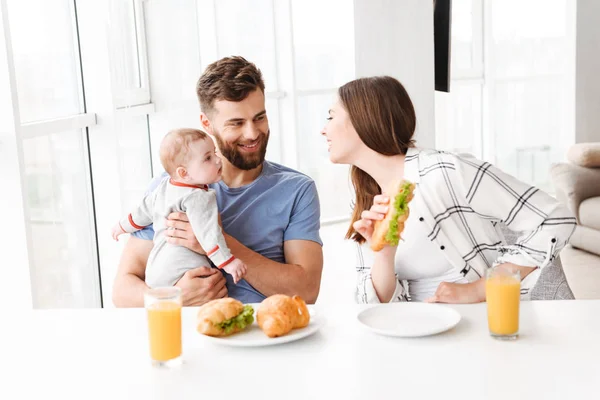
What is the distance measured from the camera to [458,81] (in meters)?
7.09

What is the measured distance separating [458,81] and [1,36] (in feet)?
17.5

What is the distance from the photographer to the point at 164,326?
1.43 meters

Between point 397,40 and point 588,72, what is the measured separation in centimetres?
304

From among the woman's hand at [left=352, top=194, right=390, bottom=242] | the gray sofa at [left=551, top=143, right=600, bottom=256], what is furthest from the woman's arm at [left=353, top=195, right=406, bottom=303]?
the gray sofa at [left=551, top=143, right=600, bottom=256]

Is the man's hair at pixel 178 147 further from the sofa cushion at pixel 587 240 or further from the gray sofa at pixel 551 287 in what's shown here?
the sofa cushion at pixel 587 240

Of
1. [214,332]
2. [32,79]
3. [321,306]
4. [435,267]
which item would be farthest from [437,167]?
[32,79]

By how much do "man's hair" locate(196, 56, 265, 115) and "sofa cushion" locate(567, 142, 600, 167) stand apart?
3.54m

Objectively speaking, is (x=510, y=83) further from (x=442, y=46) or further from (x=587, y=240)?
(x=442, y=46)

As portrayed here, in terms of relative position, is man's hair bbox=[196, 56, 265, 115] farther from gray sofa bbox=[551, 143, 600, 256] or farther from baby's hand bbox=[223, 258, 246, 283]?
gray sofa bbox=[551, 143, 600, 256]

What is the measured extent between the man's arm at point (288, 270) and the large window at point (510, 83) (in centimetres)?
493

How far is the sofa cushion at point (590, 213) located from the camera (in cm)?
512

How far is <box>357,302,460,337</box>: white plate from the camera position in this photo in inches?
59.7

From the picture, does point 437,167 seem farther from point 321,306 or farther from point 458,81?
point 458,81

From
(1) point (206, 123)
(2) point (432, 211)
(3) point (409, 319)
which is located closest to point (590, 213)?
(2) point (432, 211)
